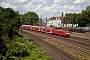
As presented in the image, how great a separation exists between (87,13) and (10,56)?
70.9 m

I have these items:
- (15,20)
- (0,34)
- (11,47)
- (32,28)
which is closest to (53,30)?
(15,20)

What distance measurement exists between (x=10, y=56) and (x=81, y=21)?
3008 inches

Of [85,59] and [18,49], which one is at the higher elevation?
[18,49]

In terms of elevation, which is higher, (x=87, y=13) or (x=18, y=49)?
(x=87, y=13)

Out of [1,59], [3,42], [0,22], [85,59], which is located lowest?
[85,59]

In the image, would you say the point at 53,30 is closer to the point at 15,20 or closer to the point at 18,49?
→ the point at 15,20

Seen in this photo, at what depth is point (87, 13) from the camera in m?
87.1

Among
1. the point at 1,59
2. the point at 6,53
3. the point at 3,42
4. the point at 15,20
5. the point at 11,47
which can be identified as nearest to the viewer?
the point at 1,59

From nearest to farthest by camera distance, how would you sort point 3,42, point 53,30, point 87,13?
point 3,42, point 53,30, point 87,13

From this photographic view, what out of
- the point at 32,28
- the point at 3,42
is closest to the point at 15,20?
the point at 3,42

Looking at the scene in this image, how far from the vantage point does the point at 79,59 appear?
1025 inches

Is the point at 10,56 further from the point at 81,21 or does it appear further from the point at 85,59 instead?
the point at 81,21

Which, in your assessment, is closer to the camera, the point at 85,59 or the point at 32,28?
the point at 85,59

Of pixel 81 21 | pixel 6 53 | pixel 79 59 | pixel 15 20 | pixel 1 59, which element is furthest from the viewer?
pixel 81 21
